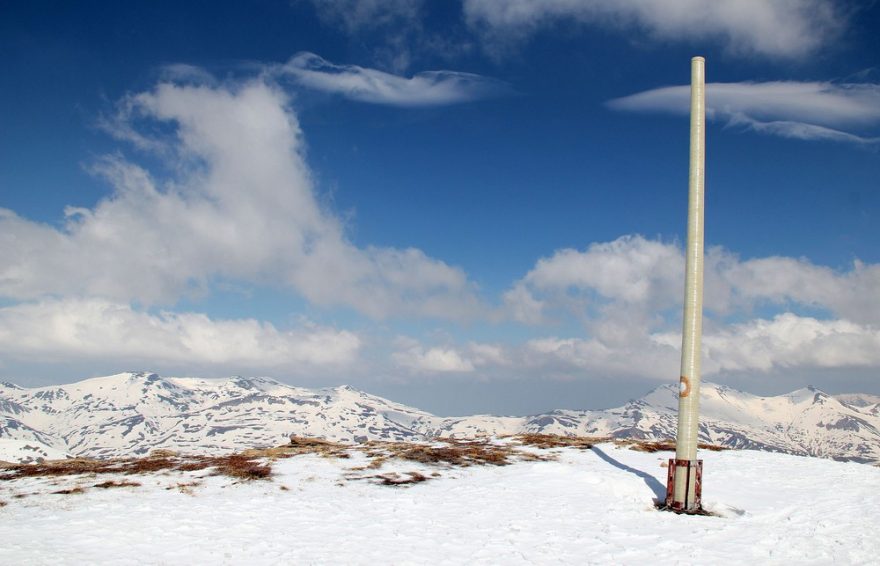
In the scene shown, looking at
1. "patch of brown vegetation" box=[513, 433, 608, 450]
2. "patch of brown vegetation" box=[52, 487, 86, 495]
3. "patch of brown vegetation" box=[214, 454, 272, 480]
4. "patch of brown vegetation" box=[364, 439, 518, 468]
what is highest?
"patch of brown vegetation" box=[513, 433, 608, 450]

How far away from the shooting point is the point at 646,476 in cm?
2797

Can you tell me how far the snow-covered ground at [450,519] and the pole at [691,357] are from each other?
1.26 meters

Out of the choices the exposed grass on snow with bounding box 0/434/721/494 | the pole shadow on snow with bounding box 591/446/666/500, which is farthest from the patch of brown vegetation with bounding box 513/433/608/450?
the pole shadow on snow with bounding box 591/446/666/500

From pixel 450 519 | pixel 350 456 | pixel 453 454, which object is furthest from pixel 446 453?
pixel 450 519

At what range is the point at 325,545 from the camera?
18016 mm

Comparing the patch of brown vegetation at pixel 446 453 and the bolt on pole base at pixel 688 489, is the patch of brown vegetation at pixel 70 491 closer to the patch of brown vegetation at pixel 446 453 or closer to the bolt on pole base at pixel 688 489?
the patch of brown vegetation at pixel 446 453

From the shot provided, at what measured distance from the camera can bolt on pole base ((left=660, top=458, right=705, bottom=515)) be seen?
22.8 meters

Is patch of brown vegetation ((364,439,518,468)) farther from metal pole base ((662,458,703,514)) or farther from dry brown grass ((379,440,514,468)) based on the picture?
metal pole base ((662,458,703,514))

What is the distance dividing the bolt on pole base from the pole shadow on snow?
1473mm

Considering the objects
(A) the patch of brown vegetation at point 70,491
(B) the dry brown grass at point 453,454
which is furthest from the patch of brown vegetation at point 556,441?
(A) the patch of brown vegetation at point 70,491

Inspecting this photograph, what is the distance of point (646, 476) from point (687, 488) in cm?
514

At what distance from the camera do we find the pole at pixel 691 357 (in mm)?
23078

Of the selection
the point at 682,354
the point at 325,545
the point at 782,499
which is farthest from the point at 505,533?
the point at 782,499

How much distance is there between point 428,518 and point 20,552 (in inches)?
503
